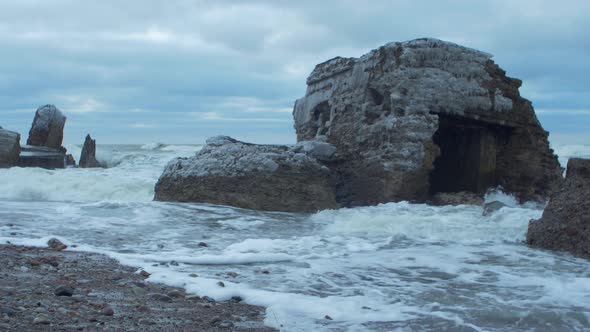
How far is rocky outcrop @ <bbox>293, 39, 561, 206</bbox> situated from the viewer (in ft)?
30.0

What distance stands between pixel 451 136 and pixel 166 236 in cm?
599

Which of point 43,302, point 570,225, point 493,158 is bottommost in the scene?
point 43,302

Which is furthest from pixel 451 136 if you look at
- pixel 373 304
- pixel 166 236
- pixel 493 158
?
pixel 373 304

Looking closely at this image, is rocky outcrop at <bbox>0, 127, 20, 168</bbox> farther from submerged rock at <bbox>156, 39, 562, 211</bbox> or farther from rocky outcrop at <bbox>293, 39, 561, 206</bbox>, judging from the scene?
rocky outcrop at <bbox>293, 39, 561, 206</bbox>

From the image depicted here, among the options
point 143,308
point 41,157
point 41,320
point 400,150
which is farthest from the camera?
point 41,157

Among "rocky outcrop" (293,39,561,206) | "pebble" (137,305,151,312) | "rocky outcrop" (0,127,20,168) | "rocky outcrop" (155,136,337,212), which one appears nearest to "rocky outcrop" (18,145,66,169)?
"rocky outcrop" (0,127,20,168)

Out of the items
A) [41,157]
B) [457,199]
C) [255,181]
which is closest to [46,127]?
[41,157]

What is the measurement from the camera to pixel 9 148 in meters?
17.1

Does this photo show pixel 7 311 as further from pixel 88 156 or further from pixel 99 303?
pixel 88 156

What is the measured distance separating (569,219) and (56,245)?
4.61 m

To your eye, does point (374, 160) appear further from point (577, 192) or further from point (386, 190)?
point (577, 192)

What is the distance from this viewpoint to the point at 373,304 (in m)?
3.86

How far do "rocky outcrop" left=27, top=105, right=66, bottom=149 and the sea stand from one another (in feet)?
37.0

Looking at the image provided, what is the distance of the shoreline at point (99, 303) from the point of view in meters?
3.12
